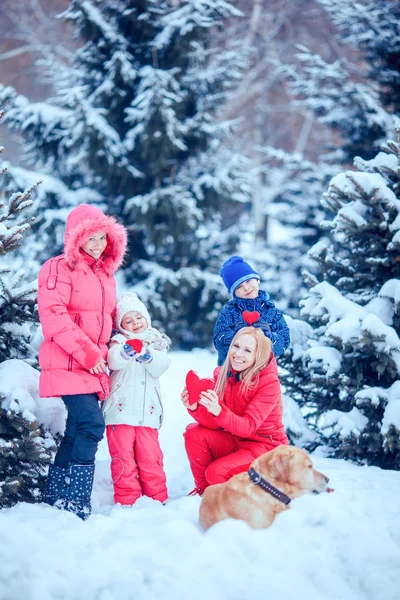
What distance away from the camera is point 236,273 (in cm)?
415

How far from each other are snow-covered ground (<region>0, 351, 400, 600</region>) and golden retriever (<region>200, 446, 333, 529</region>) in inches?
2.7

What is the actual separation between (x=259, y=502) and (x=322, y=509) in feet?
1.43

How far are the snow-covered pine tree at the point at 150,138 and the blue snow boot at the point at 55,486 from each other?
188 inches

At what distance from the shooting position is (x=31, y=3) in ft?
52.9

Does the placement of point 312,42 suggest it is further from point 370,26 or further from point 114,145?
point 114,145

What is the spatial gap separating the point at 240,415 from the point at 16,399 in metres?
1.50

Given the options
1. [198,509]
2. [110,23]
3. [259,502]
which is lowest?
[198,509]

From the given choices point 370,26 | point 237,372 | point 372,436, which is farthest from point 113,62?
point 372,436

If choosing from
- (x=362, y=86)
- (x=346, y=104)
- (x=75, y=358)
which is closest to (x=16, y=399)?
(x=75, y=358)

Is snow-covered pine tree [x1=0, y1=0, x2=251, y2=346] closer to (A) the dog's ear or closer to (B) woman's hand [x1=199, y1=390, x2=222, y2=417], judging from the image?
(B) woman's hand [x1=199, y1=390, x2=222, y2=417]

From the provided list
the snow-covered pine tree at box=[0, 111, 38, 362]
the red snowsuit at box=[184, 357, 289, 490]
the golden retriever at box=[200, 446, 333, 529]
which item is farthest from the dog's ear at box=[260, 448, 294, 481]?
the snow-covered pine tree at box=[0, 111, 38, 362]

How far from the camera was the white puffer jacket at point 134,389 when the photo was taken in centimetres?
361

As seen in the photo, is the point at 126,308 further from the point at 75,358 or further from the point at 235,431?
the point at 235,431

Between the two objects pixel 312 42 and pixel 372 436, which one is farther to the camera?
pixel 312 42
